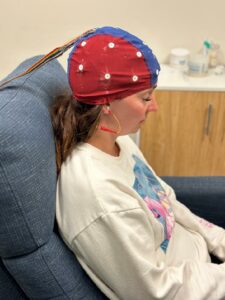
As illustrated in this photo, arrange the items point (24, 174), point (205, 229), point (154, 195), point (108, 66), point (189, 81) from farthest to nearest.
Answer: point (189, 81)
point (205, 229)
point (154, 195)
point (108, 66)
point (24, 174)

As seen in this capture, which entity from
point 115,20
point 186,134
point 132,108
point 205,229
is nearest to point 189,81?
point 186,134

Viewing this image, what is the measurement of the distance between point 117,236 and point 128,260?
66mm

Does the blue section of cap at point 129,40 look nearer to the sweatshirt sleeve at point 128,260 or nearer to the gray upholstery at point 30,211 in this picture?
the gray upholstery at point 30,211

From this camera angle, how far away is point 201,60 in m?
1.94

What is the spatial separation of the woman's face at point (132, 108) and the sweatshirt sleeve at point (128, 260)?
0.24 meters

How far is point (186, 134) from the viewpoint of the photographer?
1.96 meters

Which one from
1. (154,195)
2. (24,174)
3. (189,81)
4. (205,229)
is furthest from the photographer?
(189,81)

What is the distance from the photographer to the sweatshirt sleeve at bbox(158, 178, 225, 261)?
1303mm

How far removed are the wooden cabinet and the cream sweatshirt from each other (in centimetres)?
84

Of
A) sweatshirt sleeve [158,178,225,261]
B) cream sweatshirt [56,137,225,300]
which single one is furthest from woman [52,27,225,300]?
sweatshirt sleeve [158,178,225,261]

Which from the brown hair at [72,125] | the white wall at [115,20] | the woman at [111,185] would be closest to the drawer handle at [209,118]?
the white wall at [115,20]

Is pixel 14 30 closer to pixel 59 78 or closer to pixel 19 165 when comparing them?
pixel 59 78

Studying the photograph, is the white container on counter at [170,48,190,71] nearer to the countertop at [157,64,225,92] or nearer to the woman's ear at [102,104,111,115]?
the countertop at [157,64,225,92]

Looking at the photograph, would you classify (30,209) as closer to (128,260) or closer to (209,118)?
(128,260)
